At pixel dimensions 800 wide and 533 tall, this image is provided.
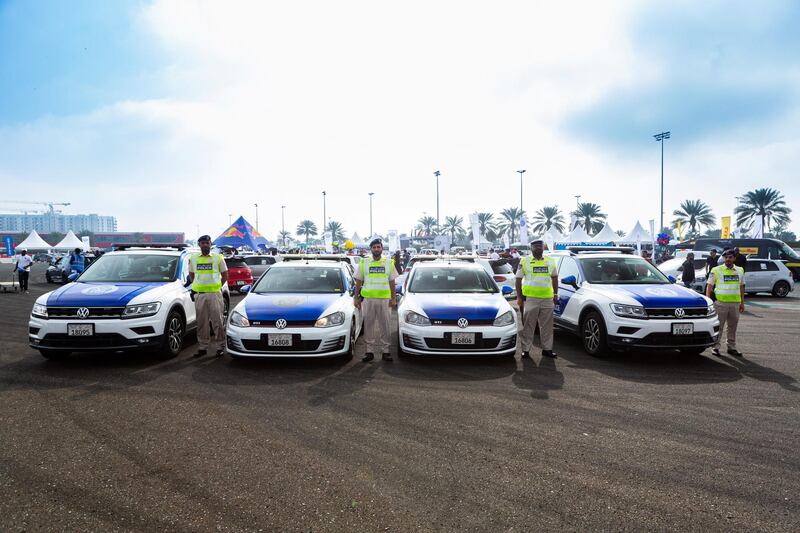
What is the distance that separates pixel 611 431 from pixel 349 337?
369 cm

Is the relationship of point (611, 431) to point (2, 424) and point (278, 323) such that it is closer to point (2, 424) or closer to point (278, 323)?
point (278, 323)

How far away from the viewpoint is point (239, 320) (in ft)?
21.3

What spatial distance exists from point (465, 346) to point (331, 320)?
1930 mm

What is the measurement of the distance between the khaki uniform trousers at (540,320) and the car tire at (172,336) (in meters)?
5.39

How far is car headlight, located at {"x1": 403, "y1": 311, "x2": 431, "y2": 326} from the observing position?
663 cm

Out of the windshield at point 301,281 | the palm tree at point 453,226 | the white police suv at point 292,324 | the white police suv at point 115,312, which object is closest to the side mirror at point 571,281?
the white police suv at point 292,324

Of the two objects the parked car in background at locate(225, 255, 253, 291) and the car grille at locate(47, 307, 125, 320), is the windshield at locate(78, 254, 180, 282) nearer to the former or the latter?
the car grille at locate(47, 307, 125, 320)

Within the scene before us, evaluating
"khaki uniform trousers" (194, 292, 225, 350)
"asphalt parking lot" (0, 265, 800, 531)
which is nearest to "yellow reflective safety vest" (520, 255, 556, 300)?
"asphalt parking lot" (0, 265, 800, 531)

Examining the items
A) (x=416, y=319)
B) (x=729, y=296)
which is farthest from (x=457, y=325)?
(x=729, y=296)

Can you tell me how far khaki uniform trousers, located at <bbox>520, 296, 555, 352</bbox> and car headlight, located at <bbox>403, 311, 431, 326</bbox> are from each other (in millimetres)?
1754

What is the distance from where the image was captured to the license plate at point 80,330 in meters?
6.18

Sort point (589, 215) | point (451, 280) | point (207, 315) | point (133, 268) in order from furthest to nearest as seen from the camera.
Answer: point (589, 215) → point (451, 280) → point (133, 268) → point (207, 315)

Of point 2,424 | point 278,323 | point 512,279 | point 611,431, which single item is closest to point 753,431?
point 611,431

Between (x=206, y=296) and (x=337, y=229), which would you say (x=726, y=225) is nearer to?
(x=206, y=296)
